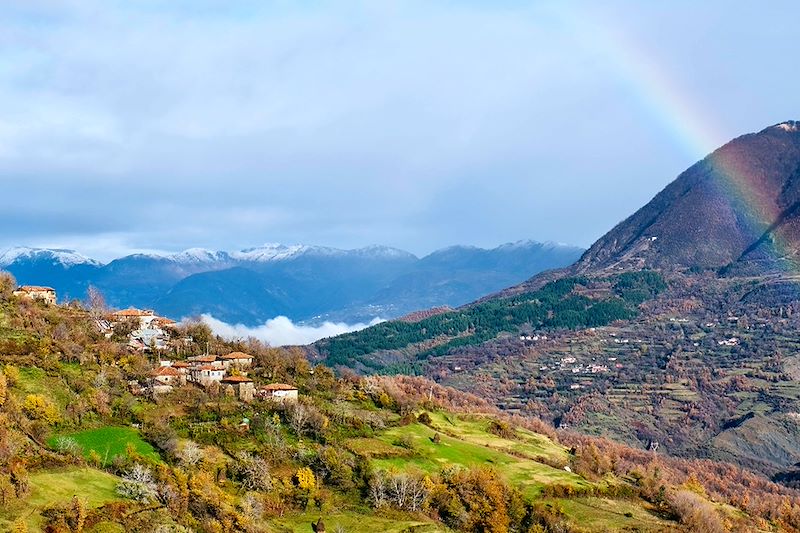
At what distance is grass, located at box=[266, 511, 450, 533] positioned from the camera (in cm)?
7069

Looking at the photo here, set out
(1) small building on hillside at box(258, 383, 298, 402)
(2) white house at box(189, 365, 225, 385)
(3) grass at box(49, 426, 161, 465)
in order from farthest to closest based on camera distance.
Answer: (2) white house at box(189, 365, 225, 385)
(1) small building on hillside at box(258, 383, 298, 402)
(3) grass at box(49, 426, 161, 465)

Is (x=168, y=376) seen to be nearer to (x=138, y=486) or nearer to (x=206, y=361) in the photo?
(x=206, y=361)

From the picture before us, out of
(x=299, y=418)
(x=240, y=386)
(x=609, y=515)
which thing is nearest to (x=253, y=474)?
(x=299, y=418)

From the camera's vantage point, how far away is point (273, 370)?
107m

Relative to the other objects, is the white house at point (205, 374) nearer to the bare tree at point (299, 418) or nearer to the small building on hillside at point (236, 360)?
the small building on hillside at point (236, 360)

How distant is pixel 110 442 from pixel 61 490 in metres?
12.7

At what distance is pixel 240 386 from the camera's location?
9644 cm

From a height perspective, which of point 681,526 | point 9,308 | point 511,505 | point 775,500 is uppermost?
point 9,308

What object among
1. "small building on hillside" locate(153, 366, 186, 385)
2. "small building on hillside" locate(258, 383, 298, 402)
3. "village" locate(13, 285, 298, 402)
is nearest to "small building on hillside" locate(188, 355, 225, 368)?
"village" locate(13, 285, 298, 402)

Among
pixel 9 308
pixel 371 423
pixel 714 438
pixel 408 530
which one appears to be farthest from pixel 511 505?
pixel 714 438

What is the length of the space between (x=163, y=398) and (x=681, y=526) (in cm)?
5650

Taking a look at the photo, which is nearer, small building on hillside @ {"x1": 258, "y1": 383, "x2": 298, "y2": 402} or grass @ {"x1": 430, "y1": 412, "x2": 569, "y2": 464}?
small building on hillside @ {"x1": 258, "y1": 383, "x2": 298, "y2": 402}

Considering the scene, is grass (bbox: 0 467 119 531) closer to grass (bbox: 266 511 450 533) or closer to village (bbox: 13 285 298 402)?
grass (bbox: 266 511 450 533)

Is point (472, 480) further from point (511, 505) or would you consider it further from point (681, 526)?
point (681, 526)
